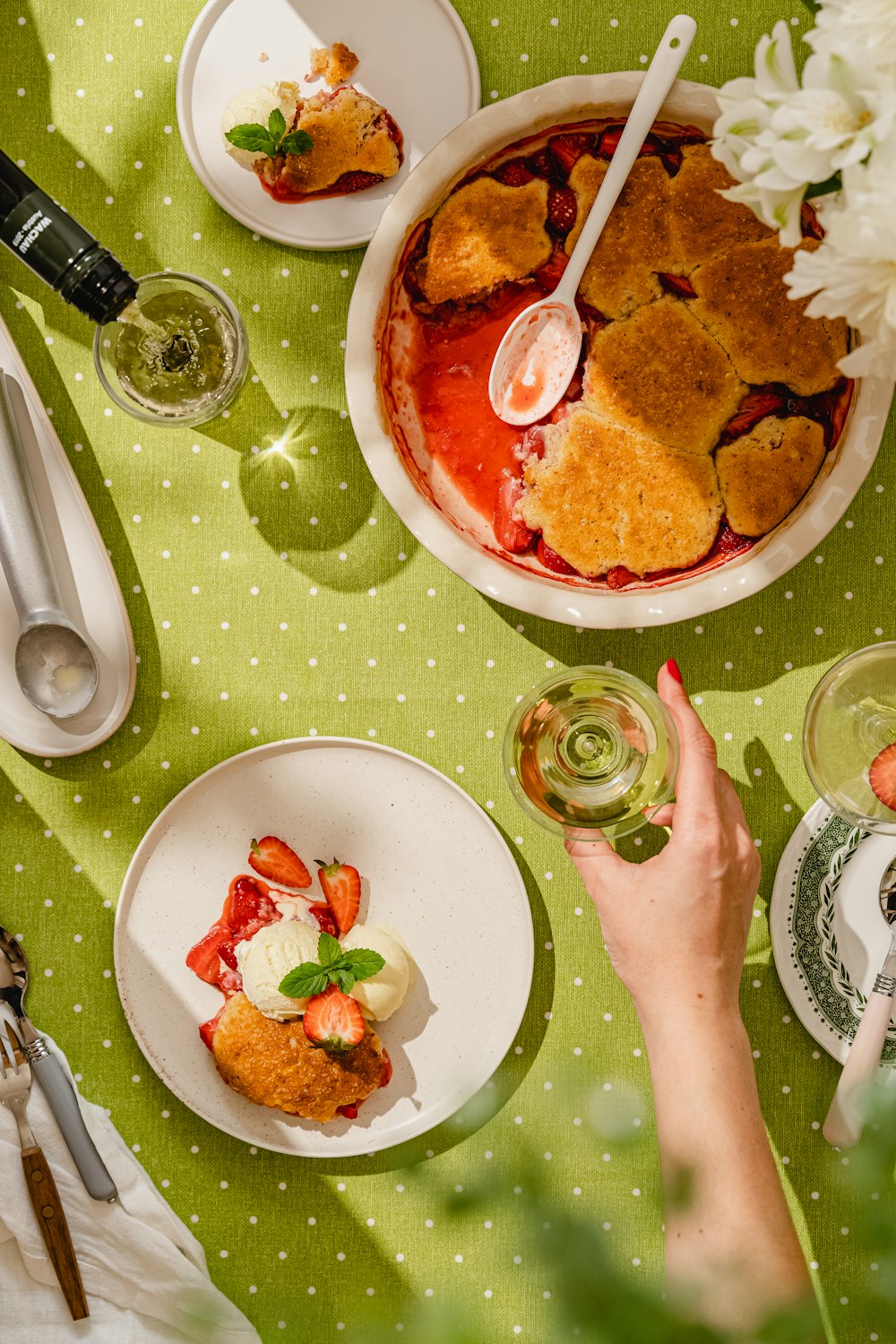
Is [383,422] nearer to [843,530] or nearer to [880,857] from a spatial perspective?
[843,530]

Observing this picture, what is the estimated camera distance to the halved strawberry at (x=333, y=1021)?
4.06ft

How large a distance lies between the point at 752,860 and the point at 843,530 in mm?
438

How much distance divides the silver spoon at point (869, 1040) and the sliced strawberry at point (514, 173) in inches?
36.8

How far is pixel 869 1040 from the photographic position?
1.21 meters

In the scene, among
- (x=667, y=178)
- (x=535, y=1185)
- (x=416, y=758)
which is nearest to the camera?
(x=535, y=1185)

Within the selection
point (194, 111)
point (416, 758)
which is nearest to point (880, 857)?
point (416, 758)

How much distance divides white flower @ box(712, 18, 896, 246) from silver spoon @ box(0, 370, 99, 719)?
0.90m

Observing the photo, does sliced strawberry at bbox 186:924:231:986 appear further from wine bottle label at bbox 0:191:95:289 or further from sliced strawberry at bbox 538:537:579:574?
wine bottle label at bbox 0:191:95:289

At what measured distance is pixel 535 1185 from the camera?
616 millimetres

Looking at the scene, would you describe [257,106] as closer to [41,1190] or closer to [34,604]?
[34,604]

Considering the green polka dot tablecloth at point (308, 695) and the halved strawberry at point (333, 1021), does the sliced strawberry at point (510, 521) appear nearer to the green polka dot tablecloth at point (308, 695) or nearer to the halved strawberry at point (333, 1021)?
the green polka dot tablecloth at point (308, 695)

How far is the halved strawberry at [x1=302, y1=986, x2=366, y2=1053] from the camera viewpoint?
48.7 inches

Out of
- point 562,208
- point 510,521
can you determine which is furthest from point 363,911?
point 562,208

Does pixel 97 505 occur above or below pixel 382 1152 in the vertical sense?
above
